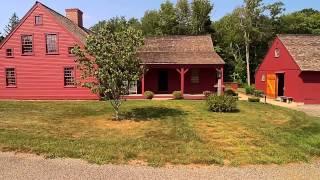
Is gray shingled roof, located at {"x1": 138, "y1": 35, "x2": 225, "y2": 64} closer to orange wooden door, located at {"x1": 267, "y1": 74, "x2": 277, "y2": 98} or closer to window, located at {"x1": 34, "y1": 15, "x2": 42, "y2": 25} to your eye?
orange wooden door, located at {"x1": 267, "y1": 74, "x2": 277, "y2": 98}

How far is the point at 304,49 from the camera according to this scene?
33969 millimetres

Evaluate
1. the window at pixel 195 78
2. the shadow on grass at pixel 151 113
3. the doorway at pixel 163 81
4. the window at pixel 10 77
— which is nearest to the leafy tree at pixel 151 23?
the doorway at pixel 163 81

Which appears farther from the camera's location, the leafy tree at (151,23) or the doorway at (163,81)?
the leafy tree at (151,23)

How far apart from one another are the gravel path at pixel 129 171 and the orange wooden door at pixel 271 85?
2751 centimetres

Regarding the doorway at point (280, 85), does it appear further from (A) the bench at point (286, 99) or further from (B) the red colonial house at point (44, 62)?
(B) the red colonial house at point (44, 62)

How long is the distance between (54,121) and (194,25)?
50002mm

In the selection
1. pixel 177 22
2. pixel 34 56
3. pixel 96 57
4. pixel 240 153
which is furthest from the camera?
pixel 177 22

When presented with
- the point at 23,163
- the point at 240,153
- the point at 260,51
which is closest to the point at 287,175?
the point at 240,153

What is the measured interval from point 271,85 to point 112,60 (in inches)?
944

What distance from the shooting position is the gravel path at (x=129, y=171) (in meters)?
9.38

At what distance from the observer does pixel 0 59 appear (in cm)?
3094

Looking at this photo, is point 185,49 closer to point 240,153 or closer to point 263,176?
point 240,153

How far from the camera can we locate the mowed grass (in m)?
11.4

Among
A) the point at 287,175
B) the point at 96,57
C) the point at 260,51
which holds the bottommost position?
the point at 287,175
